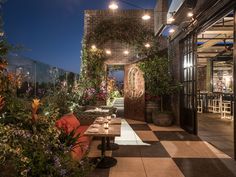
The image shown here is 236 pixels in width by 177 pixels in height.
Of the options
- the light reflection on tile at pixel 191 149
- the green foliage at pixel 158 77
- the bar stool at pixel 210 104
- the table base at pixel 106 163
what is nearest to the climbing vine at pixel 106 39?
the green foliage at pixel 158 77

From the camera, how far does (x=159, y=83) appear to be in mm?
7930

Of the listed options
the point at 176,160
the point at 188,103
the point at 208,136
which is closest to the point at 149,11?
the point at 188,103

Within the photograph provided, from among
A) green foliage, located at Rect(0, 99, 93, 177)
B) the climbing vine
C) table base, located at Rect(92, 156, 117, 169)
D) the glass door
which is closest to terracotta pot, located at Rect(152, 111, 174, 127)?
the glass door

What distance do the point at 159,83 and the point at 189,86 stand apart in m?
1.23

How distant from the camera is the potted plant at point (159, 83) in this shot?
7719mm

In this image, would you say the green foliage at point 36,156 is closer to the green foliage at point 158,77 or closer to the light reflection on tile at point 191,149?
the light reflection on tile at point 191,149

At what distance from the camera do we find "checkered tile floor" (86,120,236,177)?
3.63 m

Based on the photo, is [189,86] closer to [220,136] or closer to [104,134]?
[220,136]

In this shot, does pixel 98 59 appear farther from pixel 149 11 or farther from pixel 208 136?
pixel 208 136

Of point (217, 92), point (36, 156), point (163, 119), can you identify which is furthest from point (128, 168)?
point (217, 92)

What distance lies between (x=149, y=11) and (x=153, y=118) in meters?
5.17

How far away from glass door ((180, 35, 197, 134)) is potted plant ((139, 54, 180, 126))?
0.41 metres

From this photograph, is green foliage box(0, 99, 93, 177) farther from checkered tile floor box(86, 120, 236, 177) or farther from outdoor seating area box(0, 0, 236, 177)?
checkered tile floor box(86, 120, 236, 177)

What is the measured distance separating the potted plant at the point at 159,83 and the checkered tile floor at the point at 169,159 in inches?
65.0
